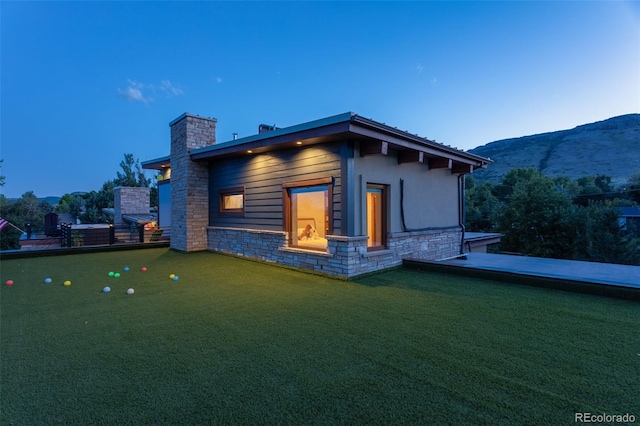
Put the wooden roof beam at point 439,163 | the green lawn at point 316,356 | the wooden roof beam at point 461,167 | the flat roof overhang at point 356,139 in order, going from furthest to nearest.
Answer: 1. the wooden roof beam at point 461,167
2. the wooden roof beam at point 439,163
3. the flat roof overhang at point 356,139
4. the green lawn at point 316,356

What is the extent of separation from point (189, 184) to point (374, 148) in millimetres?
6293

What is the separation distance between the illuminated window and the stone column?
0.80 m

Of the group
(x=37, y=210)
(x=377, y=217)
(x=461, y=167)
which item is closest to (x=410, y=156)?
(x=377, y=217)

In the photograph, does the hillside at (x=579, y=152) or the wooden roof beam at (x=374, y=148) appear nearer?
the wooden roof beam at (x=374, y=148)

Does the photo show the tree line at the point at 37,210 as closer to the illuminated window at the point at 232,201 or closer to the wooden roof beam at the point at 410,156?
the illuminated window at the point at 232,201

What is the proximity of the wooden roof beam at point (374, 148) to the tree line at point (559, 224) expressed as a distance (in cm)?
2042

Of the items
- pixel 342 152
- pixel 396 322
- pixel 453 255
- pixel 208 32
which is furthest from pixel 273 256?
pixel 208 32

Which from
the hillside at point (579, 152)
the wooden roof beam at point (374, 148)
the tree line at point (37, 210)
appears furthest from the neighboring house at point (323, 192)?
the hillside at point (579, 152)

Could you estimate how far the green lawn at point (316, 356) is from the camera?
6.20ft

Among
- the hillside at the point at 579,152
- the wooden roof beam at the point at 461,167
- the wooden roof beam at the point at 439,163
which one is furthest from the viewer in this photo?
the hillside at the point at 579,152

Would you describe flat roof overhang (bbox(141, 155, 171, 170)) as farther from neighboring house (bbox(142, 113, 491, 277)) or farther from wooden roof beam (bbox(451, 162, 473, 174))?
wooden roof beam (bbox(451, 162, 473, 174))

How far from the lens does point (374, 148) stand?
5.72 meters

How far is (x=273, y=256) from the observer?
724 centimetres

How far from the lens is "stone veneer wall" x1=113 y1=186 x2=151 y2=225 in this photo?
14766 mm
